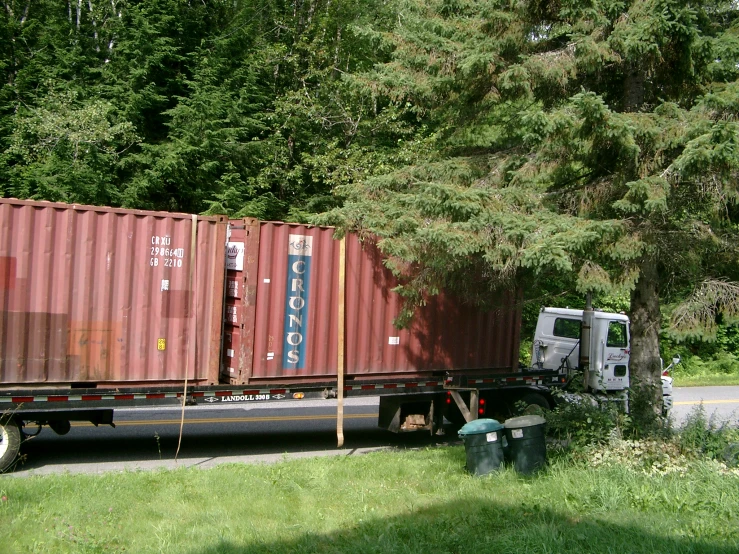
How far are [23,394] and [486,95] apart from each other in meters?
6.84

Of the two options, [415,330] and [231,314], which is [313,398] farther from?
[415,330]

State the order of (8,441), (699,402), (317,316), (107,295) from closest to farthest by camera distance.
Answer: (8,441) < (107,295) < (317,316) < (699,402)

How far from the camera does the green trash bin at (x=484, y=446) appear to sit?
27.5ft

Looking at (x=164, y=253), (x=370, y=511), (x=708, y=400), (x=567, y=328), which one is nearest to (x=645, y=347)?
(x=567, y=328)

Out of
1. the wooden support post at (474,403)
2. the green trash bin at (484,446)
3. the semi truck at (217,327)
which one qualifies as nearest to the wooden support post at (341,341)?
the semi truck at (217,327)

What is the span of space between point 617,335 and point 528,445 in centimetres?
560

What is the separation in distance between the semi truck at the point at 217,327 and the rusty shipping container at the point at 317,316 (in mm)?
19

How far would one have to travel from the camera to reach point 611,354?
13.0 m

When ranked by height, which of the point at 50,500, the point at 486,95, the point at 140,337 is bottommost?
the point at 50,500

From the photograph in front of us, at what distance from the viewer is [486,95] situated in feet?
32.0

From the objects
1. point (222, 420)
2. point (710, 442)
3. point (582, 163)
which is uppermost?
point (582, 163)

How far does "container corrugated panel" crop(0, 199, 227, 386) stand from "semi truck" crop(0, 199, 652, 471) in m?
0.02

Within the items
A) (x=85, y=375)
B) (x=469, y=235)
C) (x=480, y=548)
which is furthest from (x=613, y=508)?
(x=85, y=375)

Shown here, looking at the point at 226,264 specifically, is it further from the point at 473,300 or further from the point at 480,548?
the point at 480,548
